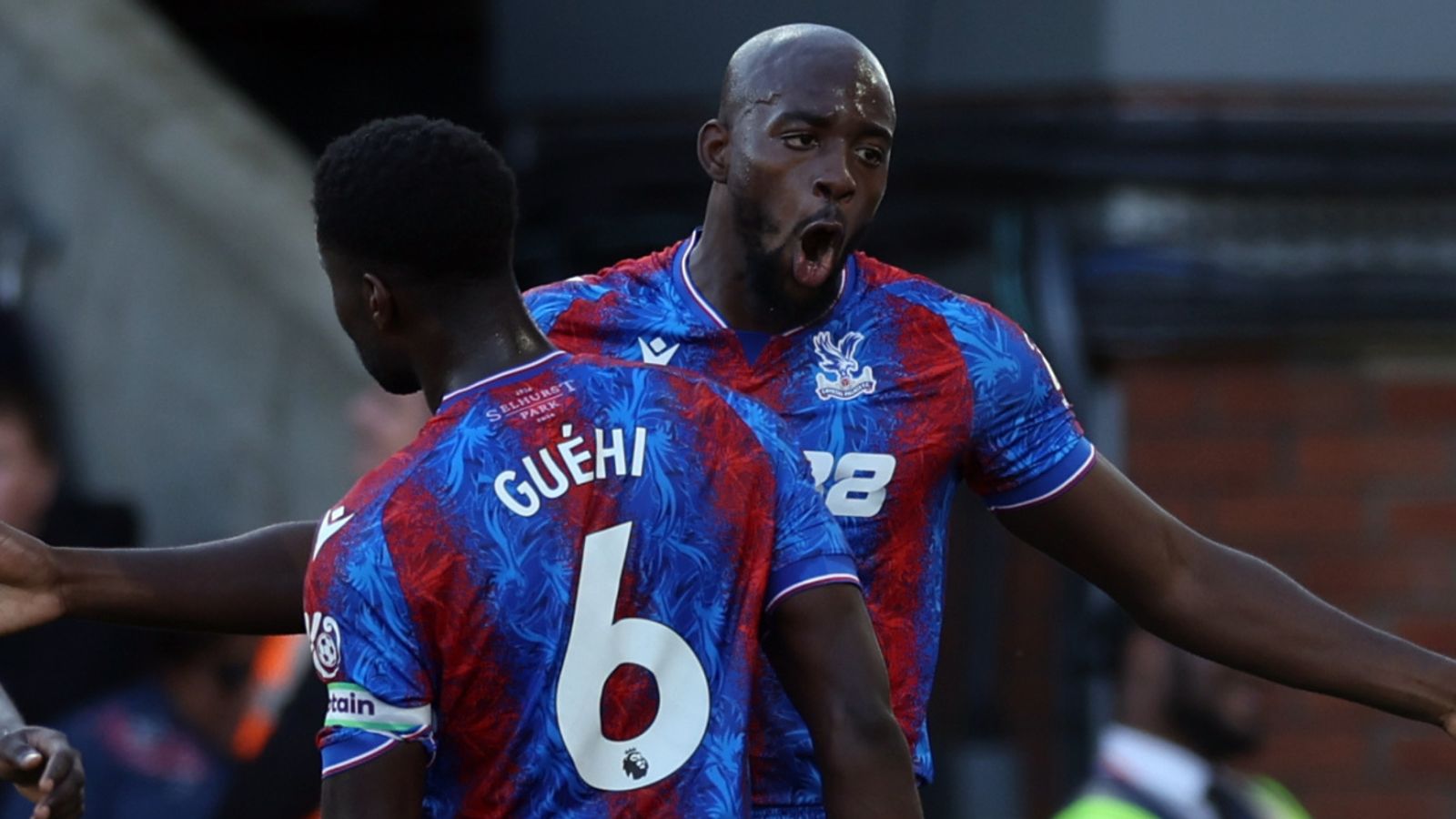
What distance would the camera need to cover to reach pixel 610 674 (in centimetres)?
299

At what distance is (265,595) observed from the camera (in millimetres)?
3645

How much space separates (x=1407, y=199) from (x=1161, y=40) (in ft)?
2.60

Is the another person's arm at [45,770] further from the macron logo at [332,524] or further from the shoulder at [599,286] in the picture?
the shoulder at [599,286]

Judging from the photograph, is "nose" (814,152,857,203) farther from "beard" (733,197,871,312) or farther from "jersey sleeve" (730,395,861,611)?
"jersey sleeve" (730,395,861,611)

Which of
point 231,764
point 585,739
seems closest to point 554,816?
point 585,739

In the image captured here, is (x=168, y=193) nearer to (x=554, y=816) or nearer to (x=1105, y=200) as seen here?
(x=1105, y=200)

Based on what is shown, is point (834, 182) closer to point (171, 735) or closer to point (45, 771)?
point (45, 771)

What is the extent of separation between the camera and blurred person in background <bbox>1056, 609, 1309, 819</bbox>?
5.77 meters

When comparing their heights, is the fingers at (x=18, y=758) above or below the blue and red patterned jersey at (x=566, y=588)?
below

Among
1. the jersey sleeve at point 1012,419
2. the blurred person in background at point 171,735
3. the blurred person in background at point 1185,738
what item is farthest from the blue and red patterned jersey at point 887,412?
the blurred person in background at point 171,735

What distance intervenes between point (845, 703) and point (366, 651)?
0.56 metres

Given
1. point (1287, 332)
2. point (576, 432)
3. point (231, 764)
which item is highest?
point (576, 432)

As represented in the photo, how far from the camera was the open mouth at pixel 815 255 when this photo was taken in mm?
3439

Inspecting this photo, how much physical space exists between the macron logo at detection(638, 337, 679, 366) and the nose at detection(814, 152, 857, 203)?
1.12ft
